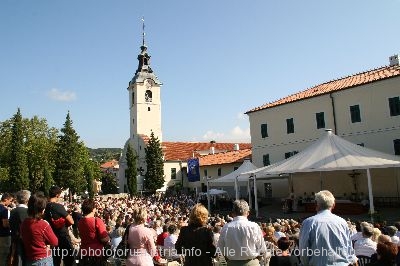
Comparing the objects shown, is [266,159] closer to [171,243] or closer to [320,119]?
[320,119]

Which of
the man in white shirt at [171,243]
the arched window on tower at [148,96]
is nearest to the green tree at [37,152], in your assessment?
the arched window on tower at [148,96]

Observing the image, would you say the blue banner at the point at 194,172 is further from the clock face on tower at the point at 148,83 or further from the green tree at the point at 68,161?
the clock face on tower at the point at 148,83

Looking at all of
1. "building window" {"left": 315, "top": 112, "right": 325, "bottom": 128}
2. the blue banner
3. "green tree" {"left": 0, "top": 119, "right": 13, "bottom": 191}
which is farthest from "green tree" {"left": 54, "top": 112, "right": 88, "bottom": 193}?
"building window" {"left": 315, "top": 112, "right": 325, "bottom": 128}

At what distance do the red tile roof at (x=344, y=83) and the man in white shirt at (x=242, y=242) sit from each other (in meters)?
21.6

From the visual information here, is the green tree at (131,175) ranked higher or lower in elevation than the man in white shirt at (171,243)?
higher

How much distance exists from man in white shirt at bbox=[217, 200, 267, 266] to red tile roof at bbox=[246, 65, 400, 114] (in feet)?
71.0

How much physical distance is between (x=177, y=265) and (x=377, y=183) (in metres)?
20.1

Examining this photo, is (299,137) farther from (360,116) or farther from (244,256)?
(244,256)

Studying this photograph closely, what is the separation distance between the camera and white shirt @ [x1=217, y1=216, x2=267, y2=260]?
4.72m

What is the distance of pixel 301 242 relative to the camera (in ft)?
14.1

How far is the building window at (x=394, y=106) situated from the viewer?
22750mm

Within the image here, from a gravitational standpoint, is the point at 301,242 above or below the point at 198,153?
below

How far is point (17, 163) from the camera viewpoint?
46.0m

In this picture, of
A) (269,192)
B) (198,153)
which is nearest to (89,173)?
(198,153)
